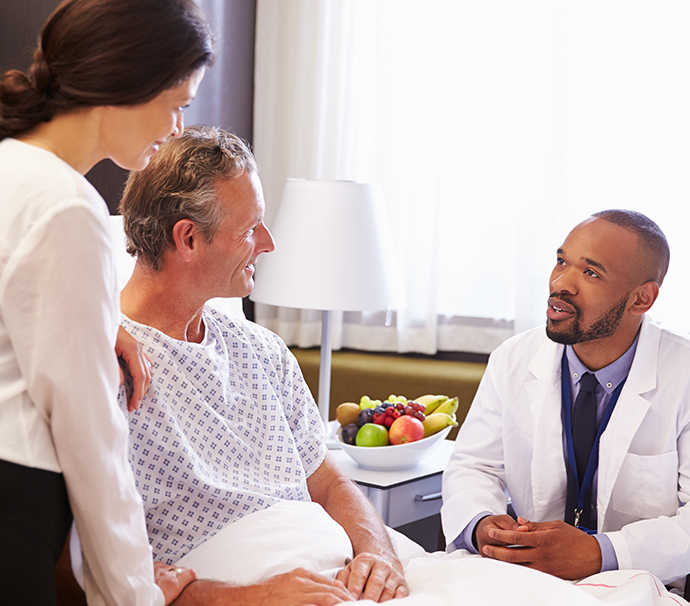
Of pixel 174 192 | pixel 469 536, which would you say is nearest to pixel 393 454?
pixel 469 536

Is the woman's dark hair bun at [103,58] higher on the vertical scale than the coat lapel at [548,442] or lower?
higher

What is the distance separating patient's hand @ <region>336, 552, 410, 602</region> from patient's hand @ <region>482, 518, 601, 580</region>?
1.06 ft

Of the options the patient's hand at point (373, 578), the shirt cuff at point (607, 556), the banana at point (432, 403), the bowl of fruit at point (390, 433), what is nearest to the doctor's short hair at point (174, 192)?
the patient's hand at point (373, 578)

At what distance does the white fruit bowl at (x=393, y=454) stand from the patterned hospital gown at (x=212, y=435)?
1.67ft

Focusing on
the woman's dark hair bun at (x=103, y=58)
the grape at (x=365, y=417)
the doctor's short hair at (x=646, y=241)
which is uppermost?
the woman's dark hair bun at (x=103, y=58)

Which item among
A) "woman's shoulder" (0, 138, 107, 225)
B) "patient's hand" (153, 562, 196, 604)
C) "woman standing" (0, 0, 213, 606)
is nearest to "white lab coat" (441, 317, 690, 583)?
"patient's hand" (153, 562, 196, 604)

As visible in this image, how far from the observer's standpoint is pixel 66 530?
1.08m

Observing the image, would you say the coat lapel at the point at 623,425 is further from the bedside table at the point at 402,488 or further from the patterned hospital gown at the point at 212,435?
the patterned hospital gown at the point at 212,435

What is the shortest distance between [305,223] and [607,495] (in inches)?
44.7

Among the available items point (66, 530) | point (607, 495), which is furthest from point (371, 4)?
point (66, 530)

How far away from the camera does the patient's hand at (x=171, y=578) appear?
4.28 ft

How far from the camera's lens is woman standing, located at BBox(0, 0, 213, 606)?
36.0 inches

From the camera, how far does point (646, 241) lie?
6.11ft

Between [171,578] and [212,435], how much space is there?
10.7 inches
